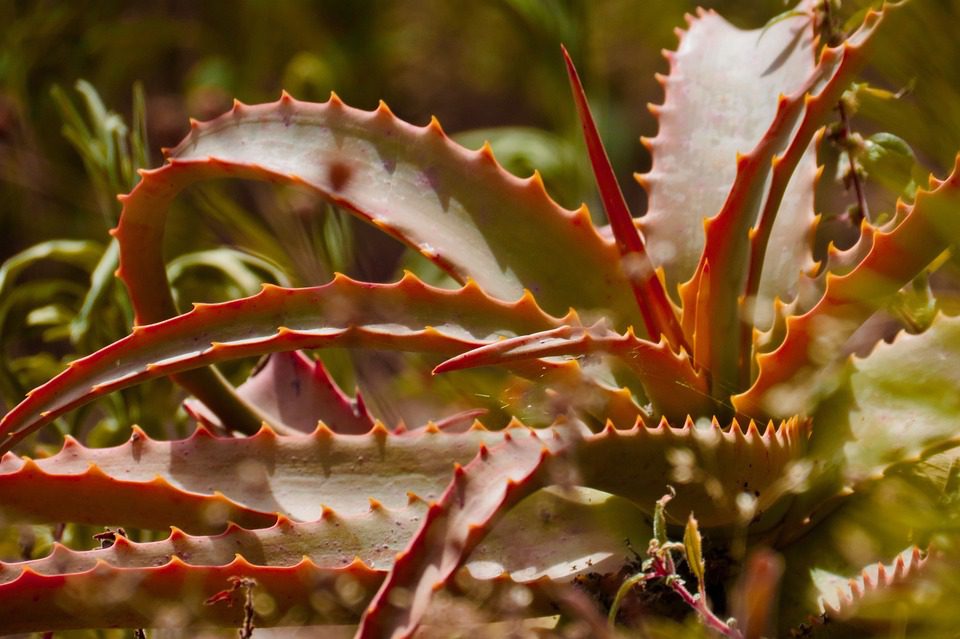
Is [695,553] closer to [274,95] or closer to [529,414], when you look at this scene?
[529,414]

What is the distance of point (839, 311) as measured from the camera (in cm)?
64

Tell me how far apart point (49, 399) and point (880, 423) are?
0.50m

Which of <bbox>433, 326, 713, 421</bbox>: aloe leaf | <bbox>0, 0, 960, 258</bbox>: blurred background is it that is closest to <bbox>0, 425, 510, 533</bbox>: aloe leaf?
<bbox>433, 326, 713, 421</bbox>: aloe leaf

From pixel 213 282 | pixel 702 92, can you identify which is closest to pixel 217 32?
pixel 213 282

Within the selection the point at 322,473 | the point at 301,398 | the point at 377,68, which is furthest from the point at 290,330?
the point at 377,68

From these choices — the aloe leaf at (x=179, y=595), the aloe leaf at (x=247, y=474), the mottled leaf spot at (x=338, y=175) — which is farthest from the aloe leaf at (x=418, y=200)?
the aloe leaf at (x=179, y=595)

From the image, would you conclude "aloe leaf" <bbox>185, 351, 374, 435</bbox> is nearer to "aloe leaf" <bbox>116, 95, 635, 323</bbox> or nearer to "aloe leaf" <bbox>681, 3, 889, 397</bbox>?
"aloe leaf" <bbox>116, 95, 635, 323</bbox>

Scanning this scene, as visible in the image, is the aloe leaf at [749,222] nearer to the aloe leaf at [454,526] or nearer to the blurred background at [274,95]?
the blurred background at [274,95]

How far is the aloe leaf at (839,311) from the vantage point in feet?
1.99

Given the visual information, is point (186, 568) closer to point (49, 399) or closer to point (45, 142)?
point (49, 399)

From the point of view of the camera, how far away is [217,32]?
2832mm

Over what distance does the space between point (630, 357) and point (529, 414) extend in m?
0.08

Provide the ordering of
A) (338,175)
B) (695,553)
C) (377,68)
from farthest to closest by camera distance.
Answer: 1. (377,68)
2. (338,175)
3. (695,553)

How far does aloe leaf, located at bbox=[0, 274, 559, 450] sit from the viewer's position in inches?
24.4
